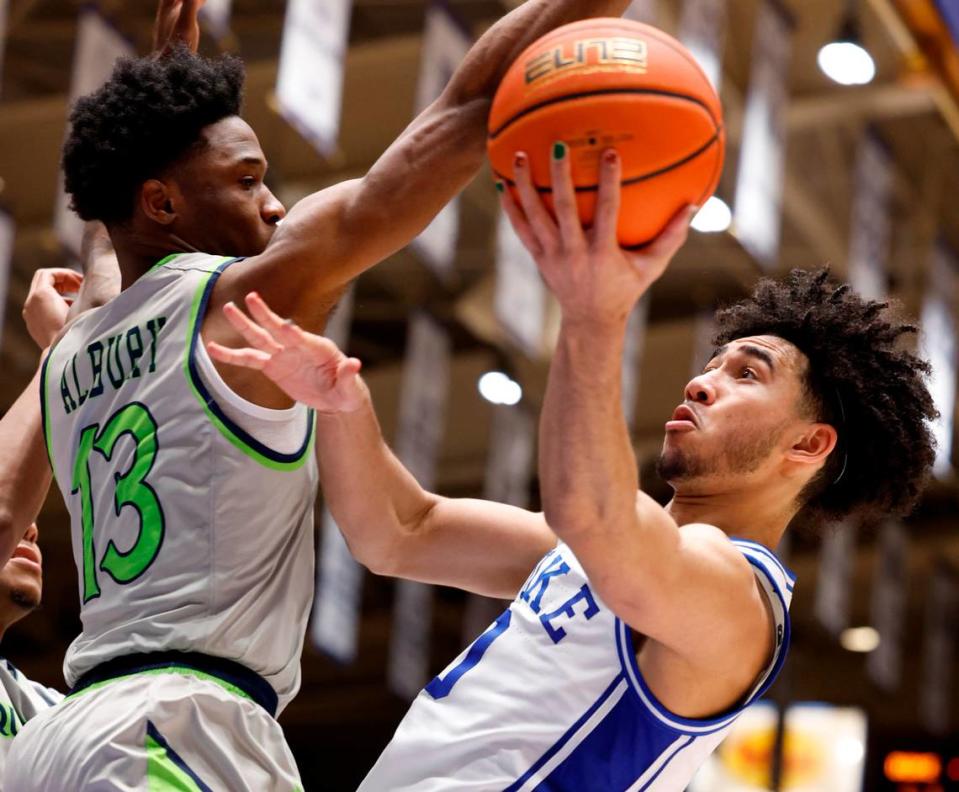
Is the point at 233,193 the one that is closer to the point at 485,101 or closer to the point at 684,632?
the point at 485,101

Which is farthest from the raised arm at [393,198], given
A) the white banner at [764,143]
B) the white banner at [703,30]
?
the white banner at [764,143]

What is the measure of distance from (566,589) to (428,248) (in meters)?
7.90

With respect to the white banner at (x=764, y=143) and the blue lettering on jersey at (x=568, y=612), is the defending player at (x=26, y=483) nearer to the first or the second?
the blue lettering on jersey at (x=568, y=612)

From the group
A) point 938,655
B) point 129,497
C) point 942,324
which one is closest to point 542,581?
point 129,497

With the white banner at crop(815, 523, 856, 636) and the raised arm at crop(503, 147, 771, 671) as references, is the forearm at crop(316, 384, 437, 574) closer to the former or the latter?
the raised arm at crop(503, 147, 771, 671)

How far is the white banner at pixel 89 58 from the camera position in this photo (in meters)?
9.58

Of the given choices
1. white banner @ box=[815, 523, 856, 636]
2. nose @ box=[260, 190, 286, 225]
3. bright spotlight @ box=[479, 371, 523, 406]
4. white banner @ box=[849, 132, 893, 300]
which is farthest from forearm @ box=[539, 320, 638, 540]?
bright spotlight @ box=[479, 371, 523, 406]

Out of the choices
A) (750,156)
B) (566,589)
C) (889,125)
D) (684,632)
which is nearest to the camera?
(684,632)

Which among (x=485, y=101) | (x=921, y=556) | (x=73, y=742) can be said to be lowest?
(x=921, y=556)

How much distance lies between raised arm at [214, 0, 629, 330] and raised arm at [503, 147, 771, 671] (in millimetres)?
435

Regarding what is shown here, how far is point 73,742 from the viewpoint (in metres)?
3.18

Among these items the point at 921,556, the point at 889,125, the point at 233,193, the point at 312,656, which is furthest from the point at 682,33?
the point at 312,656

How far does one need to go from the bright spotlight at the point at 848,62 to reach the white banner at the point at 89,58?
4.99 m

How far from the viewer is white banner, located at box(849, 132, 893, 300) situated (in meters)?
12.8
